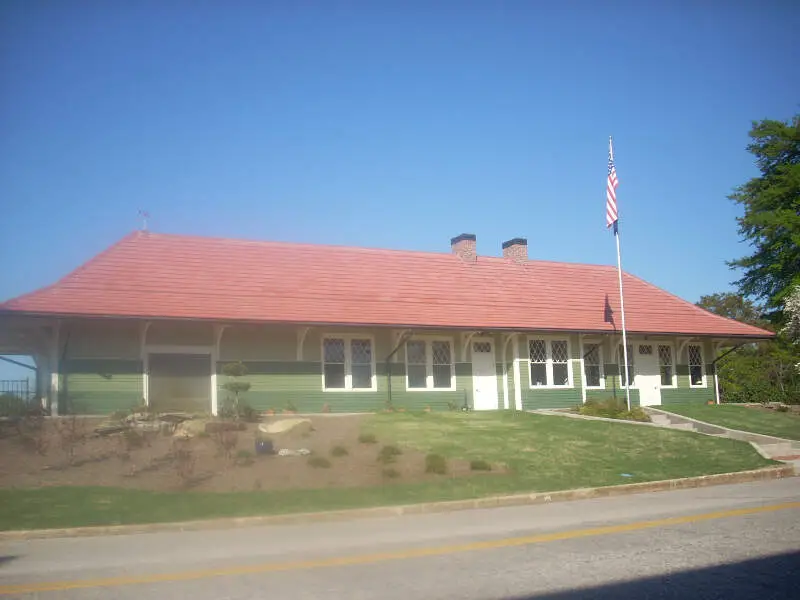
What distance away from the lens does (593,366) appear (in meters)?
29.4

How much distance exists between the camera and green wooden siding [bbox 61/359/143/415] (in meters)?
21.8

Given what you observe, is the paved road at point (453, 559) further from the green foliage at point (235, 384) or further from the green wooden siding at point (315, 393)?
the green wooden siding at point (315, 393)

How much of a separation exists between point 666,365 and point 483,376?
815 cm

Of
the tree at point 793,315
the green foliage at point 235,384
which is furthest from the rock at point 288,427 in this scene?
the tree at point 793,315

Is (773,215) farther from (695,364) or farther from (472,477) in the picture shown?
(472,477)

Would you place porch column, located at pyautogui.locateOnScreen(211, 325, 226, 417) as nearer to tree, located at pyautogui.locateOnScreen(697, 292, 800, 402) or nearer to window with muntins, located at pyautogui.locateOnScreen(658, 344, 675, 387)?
window with muntins, located at pyautogui.locateOnScreen(658, 344, 675, 387)

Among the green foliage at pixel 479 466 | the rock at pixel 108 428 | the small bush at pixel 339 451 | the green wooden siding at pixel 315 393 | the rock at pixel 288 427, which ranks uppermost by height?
the green wooden siding at pixel 315 393

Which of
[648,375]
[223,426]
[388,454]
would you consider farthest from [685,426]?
[223,426]

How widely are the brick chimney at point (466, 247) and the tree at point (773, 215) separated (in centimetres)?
1283

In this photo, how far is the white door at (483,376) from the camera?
2727 cm

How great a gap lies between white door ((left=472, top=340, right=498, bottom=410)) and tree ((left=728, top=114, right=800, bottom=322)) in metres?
14.2

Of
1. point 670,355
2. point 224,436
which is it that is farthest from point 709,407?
point 224,436

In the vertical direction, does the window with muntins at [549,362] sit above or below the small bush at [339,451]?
above

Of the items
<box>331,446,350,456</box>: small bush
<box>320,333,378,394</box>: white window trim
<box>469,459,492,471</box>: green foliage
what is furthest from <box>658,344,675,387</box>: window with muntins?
<box>331,446,350,456</box>: small bush
